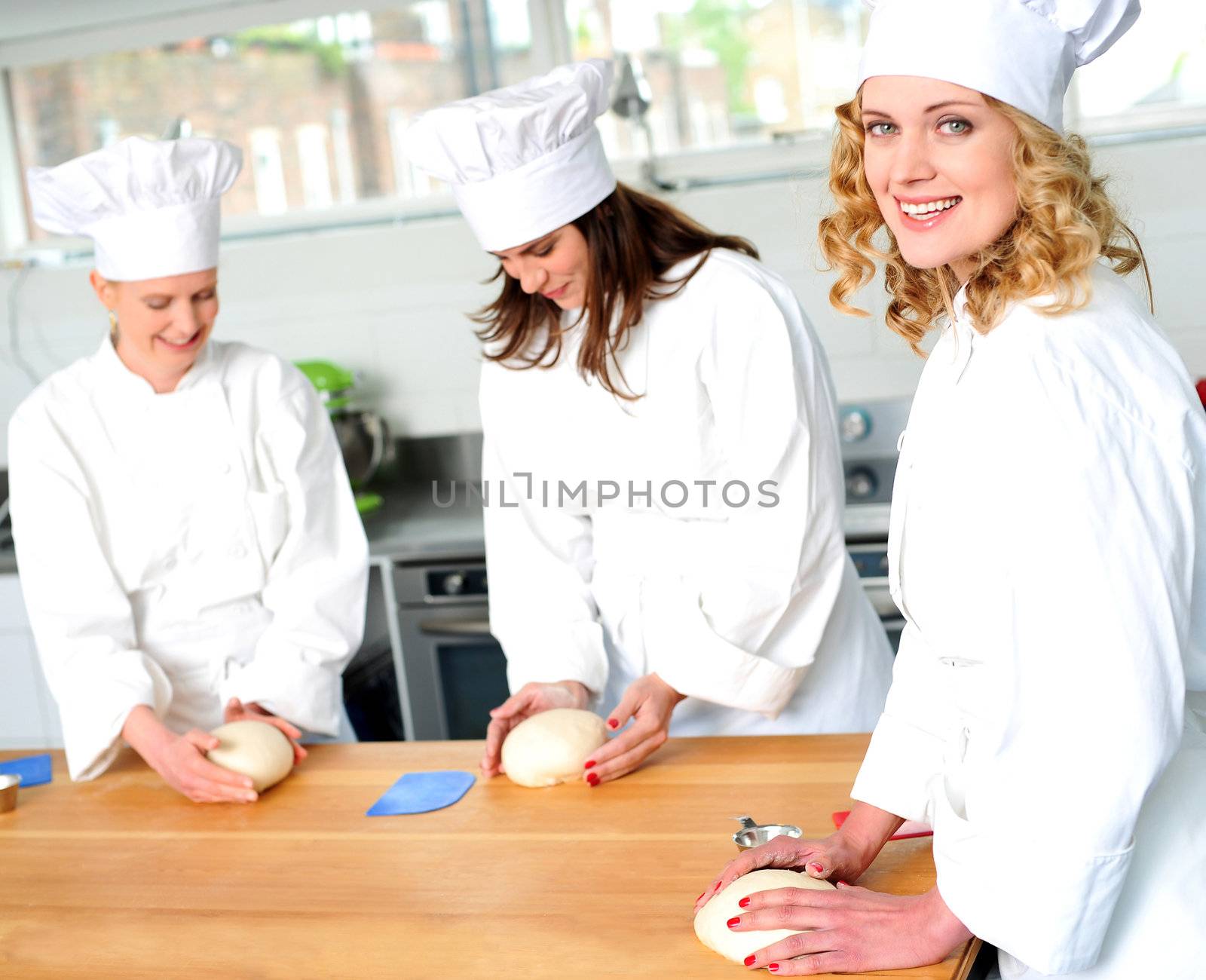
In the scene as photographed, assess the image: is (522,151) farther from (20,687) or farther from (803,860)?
(20,687)

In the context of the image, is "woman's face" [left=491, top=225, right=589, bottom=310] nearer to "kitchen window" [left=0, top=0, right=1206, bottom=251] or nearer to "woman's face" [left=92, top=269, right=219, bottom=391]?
"woman's face" [left=92, top=269, right=219, bottom=391]

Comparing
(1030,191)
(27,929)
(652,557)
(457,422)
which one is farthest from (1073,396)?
(457,422)

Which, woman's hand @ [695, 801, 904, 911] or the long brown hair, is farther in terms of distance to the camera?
the long brown hair

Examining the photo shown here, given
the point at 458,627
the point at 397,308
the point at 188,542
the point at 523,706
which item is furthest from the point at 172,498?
the point at 397,308

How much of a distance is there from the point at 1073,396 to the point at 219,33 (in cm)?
314

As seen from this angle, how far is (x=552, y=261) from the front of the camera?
178 cm

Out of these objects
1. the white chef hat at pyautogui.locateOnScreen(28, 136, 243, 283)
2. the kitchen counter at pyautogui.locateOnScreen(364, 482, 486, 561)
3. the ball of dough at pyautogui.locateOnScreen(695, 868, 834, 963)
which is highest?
the white chef hat at pyautogui.locateOnScreen(28, 136, 243, 283)

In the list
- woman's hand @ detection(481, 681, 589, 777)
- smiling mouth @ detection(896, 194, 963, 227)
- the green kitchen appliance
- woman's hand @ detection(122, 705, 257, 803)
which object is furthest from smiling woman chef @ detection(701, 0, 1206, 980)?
the green kitchen appliance

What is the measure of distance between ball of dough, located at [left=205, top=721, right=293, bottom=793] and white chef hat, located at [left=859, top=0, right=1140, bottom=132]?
1.15 meters

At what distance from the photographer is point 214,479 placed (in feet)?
6.47

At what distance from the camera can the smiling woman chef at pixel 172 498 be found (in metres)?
1.87

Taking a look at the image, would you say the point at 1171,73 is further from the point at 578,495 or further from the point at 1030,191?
the point at 1030,191

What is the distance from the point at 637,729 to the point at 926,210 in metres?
0.80

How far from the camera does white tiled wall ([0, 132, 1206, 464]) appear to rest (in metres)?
3.06
